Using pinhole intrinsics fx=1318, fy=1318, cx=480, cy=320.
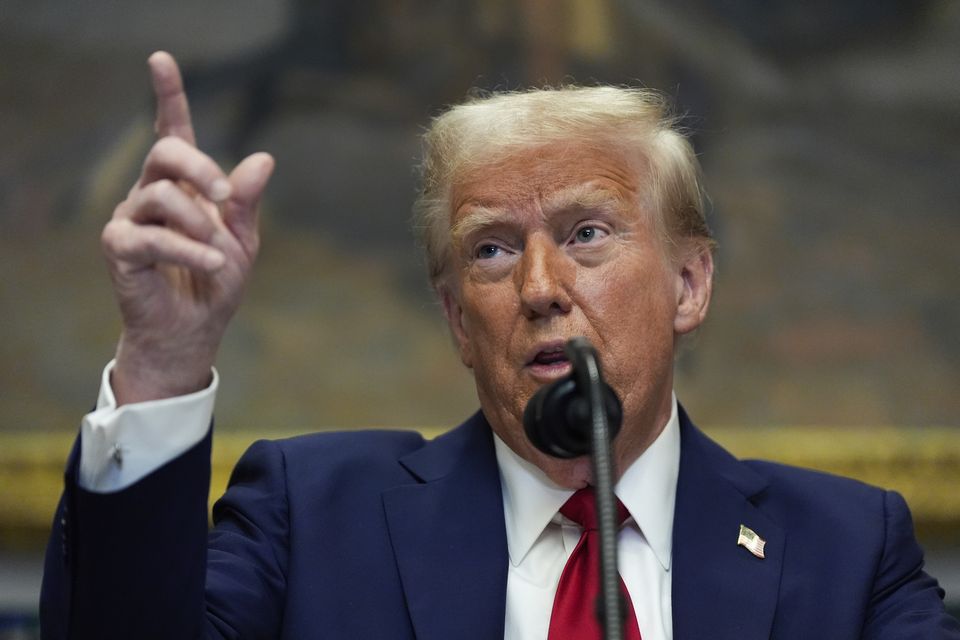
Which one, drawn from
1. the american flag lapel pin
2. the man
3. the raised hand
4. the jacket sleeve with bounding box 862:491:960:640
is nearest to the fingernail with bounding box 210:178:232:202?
the raised hand

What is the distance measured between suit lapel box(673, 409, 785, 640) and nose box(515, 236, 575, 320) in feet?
1.61

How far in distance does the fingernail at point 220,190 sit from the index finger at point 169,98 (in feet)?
0.34

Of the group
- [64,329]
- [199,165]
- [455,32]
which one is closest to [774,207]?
A: [455,32]

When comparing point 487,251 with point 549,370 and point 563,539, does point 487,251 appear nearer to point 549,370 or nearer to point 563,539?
point 549,370

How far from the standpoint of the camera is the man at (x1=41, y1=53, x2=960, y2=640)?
2.52 meters

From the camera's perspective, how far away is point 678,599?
2.53 m

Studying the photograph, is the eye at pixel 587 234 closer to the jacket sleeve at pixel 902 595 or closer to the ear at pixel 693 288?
the ear at pixel 693 288

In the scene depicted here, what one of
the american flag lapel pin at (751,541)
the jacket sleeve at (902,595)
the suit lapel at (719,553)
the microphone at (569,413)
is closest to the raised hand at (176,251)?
the microphone at (569,413)

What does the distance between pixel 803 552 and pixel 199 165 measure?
1556mm

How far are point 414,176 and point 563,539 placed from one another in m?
2.75

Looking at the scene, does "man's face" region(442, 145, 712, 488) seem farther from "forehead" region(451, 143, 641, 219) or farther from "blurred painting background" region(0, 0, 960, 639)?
"blurred painting background" region(0, 0, 960, 639)

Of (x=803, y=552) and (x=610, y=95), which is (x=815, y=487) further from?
(x=610, y=95)

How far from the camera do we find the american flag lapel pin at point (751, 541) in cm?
266

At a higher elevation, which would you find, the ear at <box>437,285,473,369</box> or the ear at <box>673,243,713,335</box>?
the ear at <box>673,243,713,335</box>
